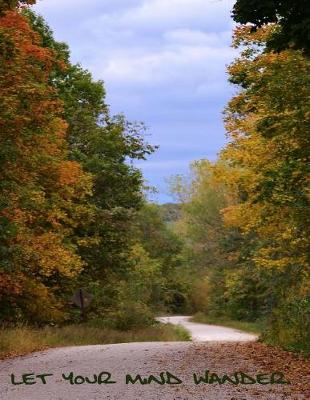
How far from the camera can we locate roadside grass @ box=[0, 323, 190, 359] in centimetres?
1787

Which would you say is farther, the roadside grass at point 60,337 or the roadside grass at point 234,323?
the roadside grass at point 234,323

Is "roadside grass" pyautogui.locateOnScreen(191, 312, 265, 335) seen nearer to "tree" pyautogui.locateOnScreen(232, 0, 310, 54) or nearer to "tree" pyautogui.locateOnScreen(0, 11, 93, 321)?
"tree" pyautogui.locateOnScreen(0, 11, 93, 321)

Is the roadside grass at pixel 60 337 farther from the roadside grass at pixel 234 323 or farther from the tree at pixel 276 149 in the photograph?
the roadside grass at pixel 234 323

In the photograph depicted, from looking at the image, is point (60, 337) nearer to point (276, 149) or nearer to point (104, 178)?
point (276, 149)

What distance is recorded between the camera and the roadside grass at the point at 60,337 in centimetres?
1787

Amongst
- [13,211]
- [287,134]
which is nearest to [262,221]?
[287,134]

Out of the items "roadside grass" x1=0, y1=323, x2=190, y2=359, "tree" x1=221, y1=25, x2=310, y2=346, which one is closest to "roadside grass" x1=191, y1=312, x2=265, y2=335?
"roadside grass" x1=0, y1=323, x2=190, y2=359

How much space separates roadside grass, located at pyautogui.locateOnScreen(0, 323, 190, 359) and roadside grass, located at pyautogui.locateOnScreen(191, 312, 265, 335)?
9111mm

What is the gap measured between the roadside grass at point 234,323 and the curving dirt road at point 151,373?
2231 centimetres

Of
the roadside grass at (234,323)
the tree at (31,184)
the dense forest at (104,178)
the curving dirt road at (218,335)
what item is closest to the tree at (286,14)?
the dense forest at (104,178)

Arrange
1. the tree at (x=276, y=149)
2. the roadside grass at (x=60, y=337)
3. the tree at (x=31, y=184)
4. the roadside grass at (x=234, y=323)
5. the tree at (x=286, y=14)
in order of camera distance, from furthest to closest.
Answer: the roadside grass at (x=234, y=323)
the tree at (x=31, y=184)
the roadside grass at (x=60, y=337)
the tree at (x=276, y=149)
the tree at (x=286, y=14)

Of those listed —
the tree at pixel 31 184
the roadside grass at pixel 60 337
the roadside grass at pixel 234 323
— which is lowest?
the roadside grass at pixel 234 323

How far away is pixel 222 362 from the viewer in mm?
13055

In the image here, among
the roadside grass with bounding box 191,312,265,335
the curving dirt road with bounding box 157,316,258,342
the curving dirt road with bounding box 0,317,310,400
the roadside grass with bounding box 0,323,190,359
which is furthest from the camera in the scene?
the roadside grass with bounding box 191,312,265,335
